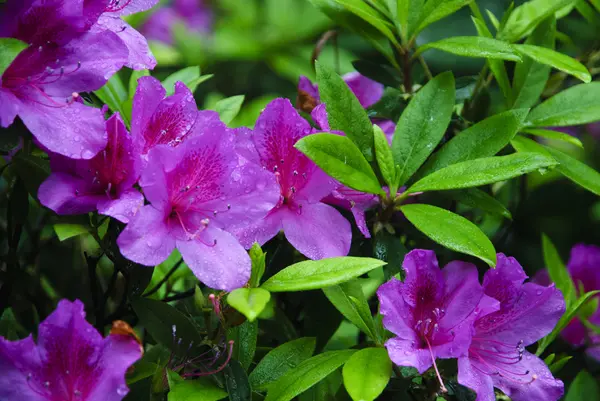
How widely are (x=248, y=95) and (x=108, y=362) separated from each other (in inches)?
73.3

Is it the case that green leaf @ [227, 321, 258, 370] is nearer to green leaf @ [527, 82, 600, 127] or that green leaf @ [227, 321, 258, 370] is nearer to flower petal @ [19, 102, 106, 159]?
flower petal @ [19, 102, 106, 159]

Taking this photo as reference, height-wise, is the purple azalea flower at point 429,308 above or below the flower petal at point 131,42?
below

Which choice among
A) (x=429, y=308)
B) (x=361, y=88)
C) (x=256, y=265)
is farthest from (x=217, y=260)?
(x=361, y=88)

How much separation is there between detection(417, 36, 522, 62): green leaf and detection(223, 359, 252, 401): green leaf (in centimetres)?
46

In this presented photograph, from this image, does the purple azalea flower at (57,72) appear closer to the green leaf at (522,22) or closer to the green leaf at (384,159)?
the green leaf at (384,159)

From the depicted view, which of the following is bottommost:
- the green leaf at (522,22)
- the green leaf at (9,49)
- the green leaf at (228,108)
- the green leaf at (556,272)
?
the green leaf at (556,272)

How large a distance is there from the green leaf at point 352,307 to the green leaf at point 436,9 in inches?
15.1

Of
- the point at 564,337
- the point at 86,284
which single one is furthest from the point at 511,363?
the point at 86,284

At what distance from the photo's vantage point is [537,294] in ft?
3.10

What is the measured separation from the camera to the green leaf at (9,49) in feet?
A: 2.55

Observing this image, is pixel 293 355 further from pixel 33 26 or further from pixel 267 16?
pixel 267 16

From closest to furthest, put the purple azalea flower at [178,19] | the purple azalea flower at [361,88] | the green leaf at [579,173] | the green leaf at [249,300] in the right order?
the green leaf at [249,300] < the green leaf at [579,173] < the purple azalea flower at [361,88] < the purple azalea flower at [178,19]

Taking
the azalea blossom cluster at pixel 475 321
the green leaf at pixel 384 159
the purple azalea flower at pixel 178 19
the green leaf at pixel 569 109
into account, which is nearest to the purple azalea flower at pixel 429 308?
the azalea blossom cluster at pixel 475 321

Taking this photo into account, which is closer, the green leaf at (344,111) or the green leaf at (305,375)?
the green leaf at (305,375)
